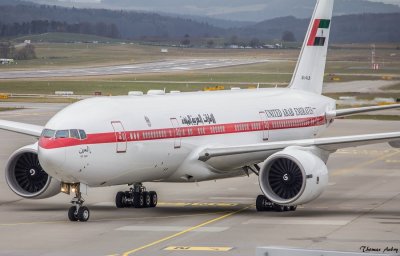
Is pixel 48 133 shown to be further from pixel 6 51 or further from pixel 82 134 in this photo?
pixel 6 51

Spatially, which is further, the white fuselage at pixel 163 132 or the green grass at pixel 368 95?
the green grass at pixel 368 95

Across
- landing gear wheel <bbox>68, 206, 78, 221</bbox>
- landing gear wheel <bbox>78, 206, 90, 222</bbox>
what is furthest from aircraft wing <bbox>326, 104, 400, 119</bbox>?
landing gear wheel <bbox>68, 206, 78, 221</bbox>

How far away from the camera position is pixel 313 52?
48.6 metres

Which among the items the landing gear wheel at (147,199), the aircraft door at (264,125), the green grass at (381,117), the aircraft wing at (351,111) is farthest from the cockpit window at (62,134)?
the green grass at (381,117)

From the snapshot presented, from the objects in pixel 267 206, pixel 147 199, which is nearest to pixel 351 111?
pixel 267 206

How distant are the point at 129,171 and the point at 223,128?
566 centimetres

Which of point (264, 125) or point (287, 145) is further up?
point (264, 125)

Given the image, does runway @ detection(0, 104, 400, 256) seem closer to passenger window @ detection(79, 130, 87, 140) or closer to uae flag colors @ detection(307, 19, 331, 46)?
passenger window @ detection(79, 130, 87, 140)

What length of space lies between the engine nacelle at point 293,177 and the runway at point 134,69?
340 ft

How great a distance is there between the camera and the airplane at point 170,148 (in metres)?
34.4

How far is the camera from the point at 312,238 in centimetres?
3156

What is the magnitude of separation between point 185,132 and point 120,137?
3.51 meters

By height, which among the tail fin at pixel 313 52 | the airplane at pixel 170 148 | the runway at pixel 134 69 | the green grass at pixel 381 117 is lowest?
the green grass at pixel 381 117

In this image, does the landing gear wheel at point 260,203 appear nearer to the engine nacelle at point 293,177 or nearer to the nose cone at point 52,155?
the engine nacelle at point 293,177
